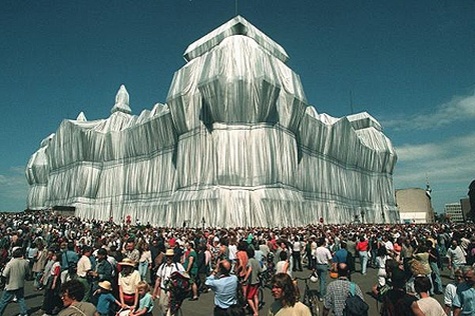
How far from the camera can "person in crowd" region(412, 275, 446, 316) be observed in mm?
3932

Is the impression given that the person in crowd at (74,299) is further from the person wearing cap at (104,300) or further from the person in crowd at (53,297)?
the person in crowd at (53,297)

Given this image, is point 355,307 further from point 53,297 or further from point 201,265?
point 201,265

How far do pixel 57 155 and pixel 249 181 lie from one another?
41.9 metres

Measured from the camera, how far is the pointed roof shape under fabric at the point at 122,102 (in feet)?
206

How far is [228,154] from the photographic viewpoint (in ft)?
121

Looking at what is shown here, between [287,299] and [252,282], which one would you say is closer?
[287,299]

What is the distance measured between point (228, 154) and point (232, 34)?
646 inches

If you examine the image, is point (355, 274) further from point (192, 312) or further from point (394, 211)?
point (394, 211)

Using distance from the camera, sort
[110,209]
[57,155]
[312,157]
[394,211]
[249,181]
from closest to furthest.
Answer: [249,181], [312,157], [110,209], [57,155], [394,211]

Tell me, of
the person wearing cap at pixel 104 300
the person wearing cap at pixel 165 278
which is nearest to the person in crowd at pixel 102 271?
the person wearing cap at pixel 165 278

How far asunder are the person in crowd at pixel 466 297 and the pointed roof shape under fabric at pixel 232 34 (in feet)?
139

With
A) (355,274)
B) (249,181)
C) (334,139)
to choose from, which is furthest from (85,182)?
(355,274)

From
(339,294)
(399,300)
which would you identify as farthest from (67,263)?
(399,300)

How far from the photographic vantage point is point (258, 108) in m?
37.3
